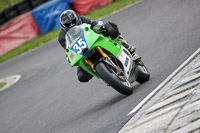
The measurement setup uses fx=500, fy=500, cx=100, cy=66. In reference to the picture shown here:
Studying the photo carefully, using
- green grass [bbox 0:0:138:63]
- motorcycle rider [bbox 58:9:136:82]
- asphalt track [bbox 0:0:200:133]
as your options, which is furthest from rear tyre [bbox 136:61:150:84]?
green grass [bbox 0:0:138:63]

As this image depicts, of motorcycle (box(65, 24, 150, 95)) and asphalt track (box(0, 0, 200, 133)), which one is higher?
motorcycle (box(65, 24, 150, 95))

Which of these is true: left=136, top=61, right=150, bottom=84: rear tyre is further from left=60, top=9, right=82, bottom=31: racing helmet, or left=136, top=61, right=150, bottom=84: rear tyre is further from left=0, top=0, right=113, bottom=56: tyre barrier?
left=0, top=0, right=113, bottom=56: tyre barrier

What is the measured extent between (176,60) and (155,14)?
7955 mm

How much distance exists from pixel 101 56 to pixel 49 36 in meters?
16.7

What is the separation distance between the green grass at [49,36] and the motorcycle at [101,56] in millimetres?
15147

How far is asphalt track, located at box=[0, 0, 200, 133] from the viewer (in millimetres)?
7861

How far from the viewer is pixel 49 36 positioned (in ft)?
80.5

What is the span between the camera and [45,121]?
29.9ft

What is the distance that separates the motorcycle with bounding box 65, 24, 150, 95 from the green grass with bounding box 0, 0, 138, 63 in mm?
15147

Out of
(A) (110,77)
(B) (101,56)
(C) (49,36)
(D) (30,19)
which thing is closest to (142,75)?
(B) (101,56)

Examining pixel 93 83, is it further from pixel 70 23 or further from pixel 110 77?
pixel 110 77

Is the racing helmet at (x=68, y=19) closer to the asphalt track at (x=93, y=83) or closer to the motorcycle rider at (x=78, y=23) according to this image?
the motorcycle rider at (x=78, y=23)

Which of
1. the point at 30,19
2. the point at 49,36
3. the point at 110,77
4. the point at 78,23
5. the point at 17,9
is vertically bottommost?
the point at 49,36

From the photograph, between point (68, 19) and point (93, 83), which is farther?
point (93, 83)
